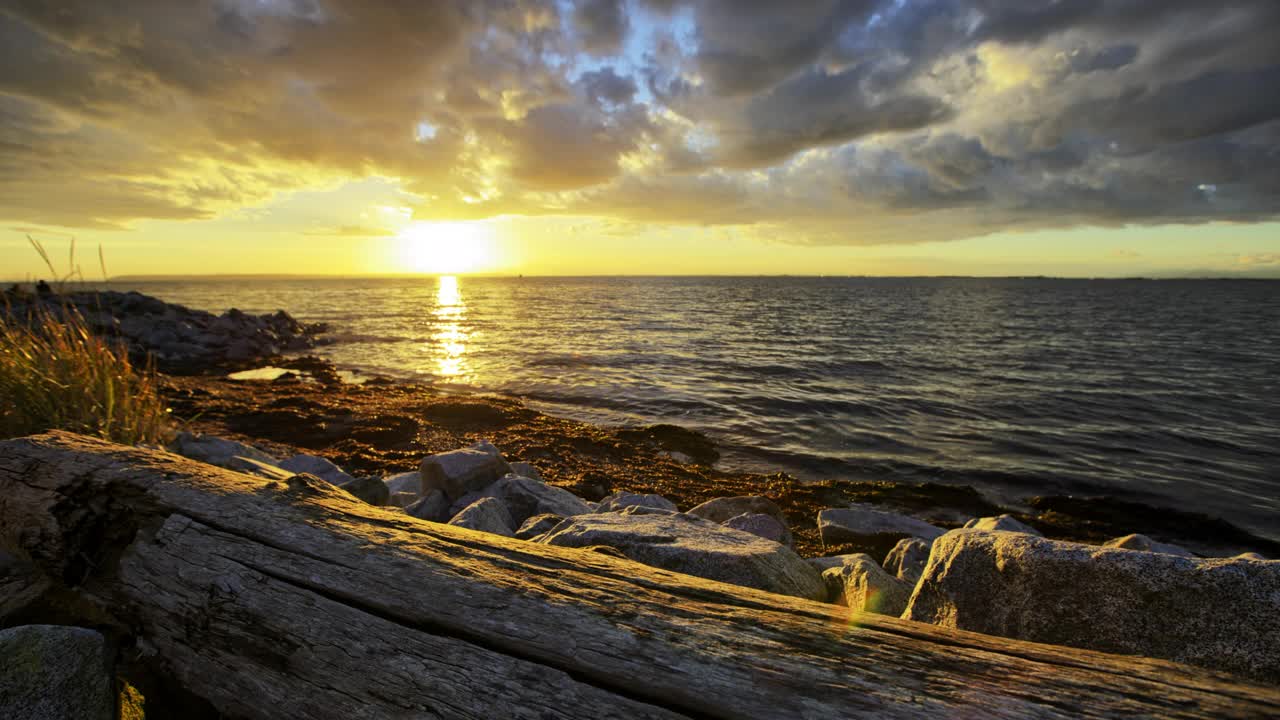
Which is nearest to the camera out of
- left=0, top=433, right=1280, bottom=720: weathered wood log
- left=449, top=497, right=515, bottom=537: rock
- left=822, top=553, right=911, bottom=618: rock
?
left=0, top=433, right=1280, bottom=720: weathered wood log

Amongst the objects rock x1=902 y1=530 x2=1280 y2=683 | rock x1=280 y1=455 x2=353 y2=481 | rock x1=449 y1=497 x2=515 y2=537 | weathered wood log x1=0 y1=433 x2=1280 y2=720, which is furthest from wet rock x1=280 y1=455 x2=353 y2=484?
rock x1=902 y1=530 x2=1280 y2=683

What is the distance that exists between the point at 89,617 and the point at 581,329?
3234 centimetres

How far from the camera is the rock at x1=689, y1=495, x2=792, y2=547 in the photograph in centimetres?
705

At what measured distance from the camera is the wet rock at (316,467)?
Result: 700 cm

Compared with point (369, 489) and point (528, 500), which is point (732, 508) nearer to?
point (528, 500)

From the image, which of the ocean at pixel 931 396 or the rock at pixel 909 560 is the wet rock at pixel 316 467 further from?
the ocean at pixel 931 396

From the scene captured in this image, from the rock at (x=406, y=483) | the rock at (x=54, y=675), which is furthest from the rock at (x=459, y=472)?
the rock at (x=54, y=675)

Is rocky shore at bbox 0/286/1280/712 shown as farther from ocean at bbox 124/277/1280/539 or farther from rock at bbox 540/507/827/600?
ocean at bbox 124/277/1280/539

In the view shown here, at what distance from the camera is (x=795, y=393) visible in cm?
1639

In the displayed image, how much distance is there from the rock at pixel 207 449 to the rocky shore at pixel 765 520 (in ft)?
0.08

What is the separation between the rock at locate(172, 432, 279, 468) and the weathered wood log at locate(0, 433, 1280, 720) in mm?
3448

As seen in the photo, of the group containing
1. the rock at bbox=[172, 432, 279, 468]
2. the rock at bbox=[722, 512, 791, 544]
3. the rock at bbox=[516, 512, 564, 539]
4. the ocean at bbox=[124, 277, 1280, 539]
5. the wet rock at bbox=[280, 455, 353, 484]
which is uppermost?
the rock at bbox=[172, 432, 279, 468]

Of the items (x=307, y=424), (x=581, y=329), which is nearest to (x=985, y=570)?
(x=307, y=424)

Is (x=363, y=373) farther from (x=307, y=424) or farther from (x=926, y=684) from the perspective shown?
(x=926, y=684)
